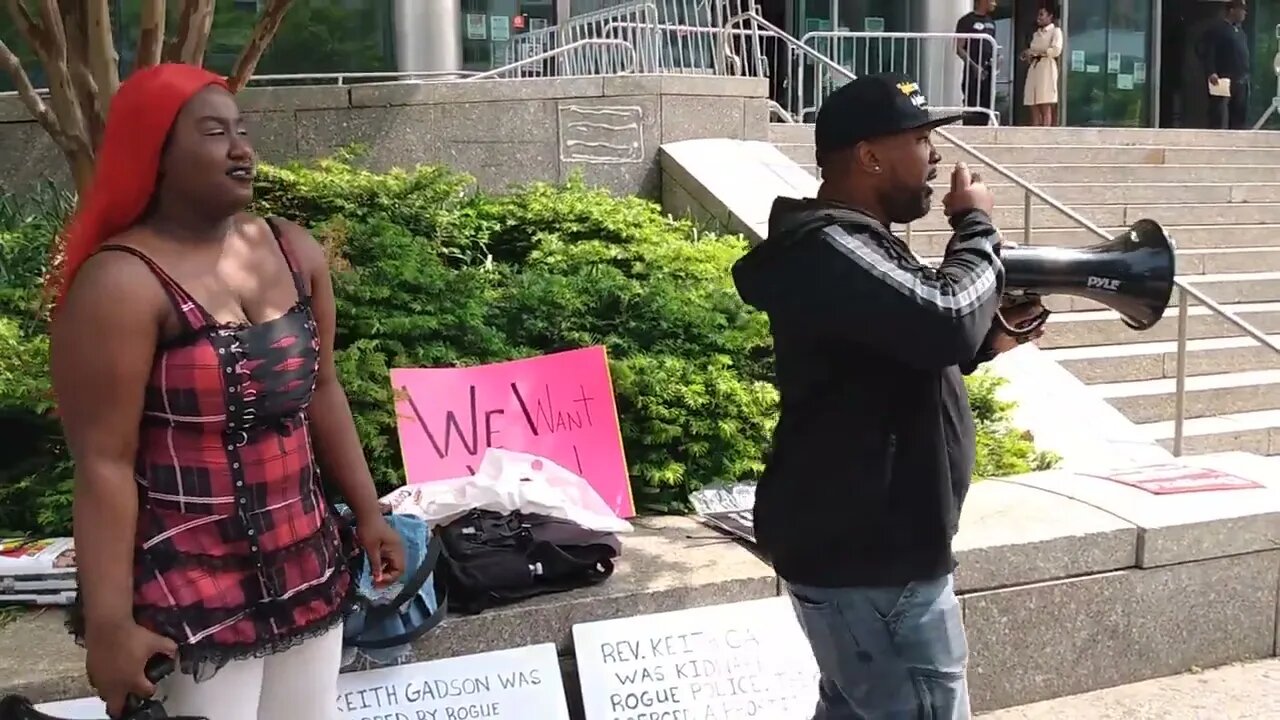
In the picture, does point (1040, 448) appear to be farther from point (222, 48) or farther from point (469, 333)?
point (222, 48)

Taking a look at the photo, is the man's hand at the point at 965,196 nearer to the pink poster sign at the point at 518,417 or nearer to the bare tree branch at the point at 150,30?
the pink poster sign at the point at 518,417

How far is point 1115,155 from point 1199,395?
4621mm

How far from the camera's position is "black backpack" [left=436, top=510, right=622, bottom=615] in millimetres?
3334

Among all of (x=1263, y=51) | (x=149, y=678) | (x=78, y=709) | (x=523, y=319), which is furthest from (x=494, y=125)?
(x=1263, y=51)

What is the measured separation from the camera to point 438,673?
3.26 m

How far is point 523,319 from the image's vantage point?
199 inches

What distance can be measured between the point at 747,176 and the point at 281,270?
18.1ft

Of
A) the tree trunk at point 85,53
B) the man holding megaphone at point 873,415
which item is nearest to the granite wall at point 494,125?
the tree trunk at point 85,53

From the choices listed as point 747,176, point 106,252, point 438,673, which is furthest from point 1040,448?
point 106,252

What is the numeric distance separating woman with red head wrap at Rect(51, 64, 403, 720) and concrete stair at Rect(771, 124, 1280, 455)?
5.79 m

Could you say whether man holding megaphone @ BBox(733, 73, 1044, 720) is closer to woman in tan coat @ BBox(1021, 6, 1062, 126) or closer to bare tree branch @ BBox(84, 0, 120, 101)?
bare tree branch @ BBox(84, 0, 120, 101)

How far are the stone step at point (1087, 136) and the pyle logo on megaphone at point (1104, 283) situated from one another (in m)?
7.16

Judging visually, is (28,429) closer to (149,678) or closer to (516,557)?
(516,557)

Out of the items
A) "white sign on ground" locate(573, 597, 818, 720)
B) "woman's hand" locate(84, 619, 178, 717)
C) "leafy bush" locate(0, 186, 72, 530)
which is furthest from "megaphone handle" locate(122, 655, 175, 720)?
"leafy bush" locate(0, 186, 72, 530)
